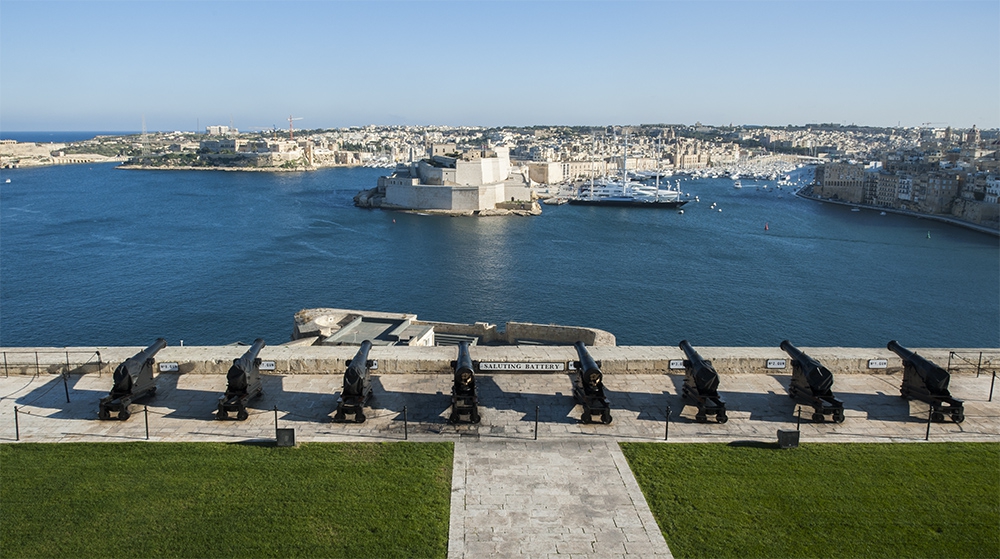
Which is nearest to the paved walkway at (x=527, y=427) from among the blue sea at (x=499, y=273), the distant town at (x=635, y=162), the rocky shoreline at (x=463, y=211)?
the blue sea at (x=499, y=273)

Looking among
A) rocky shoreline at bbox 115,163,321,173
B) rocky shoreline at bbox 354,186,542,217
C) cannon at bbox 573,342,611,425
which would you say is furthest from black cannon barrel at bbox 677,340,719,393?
rocky shoreline at bbox 115,163,321,173

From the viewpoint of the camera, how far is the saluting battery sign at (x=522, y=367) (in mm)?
7129

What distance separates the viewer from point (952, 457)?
18.5ft

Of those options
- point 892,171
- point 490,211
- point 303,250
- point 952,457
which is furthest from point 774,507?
point 892,171

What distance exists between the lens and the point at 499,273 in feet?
100

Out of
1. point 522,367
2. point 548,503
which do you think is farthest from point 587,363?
point 548,503

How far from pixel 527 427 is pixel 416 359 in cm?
175

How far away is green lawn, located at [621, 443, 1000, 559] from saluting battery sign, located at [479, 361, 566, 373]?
1607 mm

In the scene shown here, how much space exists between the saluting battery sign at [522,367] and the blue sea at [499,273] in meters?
12.7

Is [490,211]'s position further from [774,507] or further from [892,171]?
[774,507]

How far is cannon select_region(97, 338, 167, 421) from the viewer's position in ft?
20.4

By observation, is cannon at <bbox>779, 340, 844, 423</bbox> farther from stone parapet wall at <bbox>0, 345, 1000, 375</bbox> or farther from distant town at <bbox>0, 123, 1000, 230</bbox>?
distant town at <bbox>0, 123, 1000, 230</bbox>

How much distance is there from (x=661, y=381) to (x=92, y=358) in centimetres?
613

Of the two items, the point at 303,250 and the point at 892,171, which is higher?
the point at 892,171
